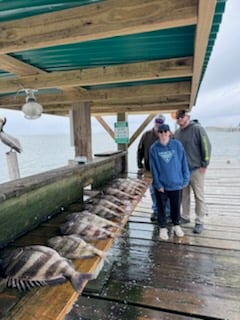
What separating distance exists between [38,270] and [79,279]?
23 centimetres

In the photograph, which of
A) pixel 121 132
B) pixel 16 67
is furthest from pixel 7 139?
pixel 121 132

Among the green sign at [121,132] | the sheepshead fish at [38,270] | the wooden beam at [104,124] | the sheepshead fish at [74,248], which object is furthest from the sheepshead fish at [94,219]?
the wooden beam at [104,124]

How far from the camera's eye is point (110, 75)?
2463 mm

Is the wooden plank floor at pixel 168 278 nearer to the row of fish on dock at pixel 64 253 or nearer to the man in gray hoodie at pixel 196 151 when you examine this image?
the man in gray hoodie at pixel 196 151

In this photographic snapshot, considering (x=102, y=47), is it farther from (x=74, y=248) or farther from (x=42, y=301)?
(x=42, y=301)

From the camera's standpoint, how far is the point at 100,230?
6.06ft

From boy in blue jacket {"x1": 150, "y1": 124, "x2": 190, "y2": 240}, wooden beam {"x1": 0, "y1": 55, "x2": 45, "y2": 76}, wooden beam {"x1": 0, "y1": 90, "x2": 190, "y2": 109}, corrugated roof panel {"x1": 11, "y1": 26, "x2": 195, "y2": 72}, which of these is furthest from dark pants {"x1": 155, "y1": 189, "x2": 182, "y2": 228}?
wooden beam {"x1": 0, "y1": 55, "x2": 45, "y2": 76}

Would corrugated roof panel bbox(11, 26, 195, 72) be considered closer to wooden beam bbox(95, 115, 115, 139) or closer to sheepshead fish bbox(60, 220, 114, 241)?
sheepshead fish bbox(60, 220, 114, 241)

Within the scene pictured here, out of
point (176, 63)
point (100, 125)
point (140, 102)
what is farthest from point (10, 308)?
point (100, 125)

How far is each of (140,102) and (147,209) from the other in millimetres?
2015

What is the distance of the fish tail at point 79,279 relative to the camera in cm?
120

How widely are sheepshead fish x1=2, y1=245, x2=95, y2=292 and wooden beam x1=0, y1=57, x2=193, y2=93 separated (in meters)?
1.77

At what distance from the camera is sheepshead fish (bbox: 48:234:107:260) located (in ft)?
4.93

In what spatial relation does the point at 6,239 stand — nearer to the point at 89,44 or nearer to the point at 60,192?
the point at 60,192
